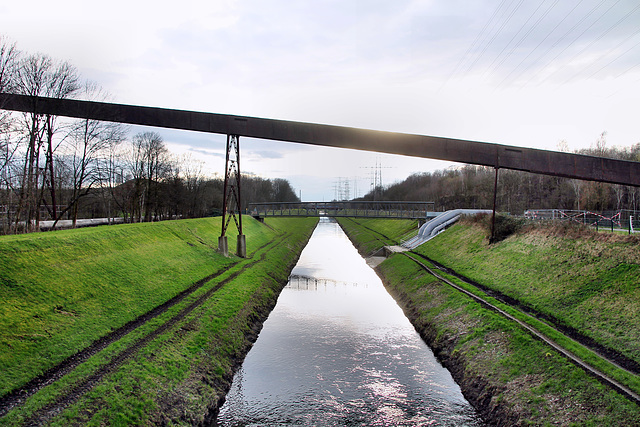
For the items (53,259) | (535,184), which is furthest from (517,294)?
(535,184)

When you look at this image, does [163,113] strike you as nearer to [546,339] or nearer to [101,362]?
[101,362]

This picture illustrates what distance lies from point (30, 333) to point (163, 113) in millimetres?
15181

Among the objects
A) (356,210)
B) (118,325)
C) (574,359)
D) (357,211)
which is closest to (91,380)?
(118,325)

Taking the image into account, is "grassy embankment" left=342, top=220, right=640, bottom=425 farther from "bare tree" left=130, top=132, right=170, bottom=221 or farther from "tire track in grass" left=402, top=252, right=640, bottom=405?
"bare tree" left=130, top=132, right=170, bottom=221

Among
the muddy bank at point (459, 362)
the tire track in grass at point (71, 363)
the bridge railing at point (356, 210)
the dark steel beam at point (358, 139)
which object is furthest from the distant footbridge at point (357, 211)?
the tire track in grass at point (71, 363)

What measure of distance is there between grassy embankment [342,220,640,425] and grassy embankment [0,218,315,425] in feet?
26.2

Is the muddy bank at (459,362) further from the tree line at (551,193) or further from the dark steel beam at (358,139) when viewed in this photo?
the tree line at (551,193)

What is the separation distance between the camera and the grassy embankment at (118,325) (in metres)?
9.53

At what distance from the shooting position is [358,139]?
2089cm

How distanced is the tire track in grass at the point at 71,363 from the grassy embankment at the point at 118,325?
0.18m

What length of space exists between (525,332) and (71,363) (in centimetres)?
1386

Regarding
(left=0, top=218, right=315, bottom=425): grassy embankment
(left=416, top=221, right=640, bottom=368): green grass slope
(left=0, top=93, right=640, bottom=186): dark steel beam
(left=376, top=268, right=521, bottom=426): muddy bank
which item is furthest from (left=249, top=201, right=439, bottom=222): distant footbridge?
(left=0, top=218, right=315, bottom=425): grassy embankment

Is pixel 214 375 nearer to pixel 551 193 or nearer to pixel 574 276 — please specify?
pixel 574 276

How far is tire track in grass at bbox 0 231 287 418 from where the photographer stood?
8.70m
